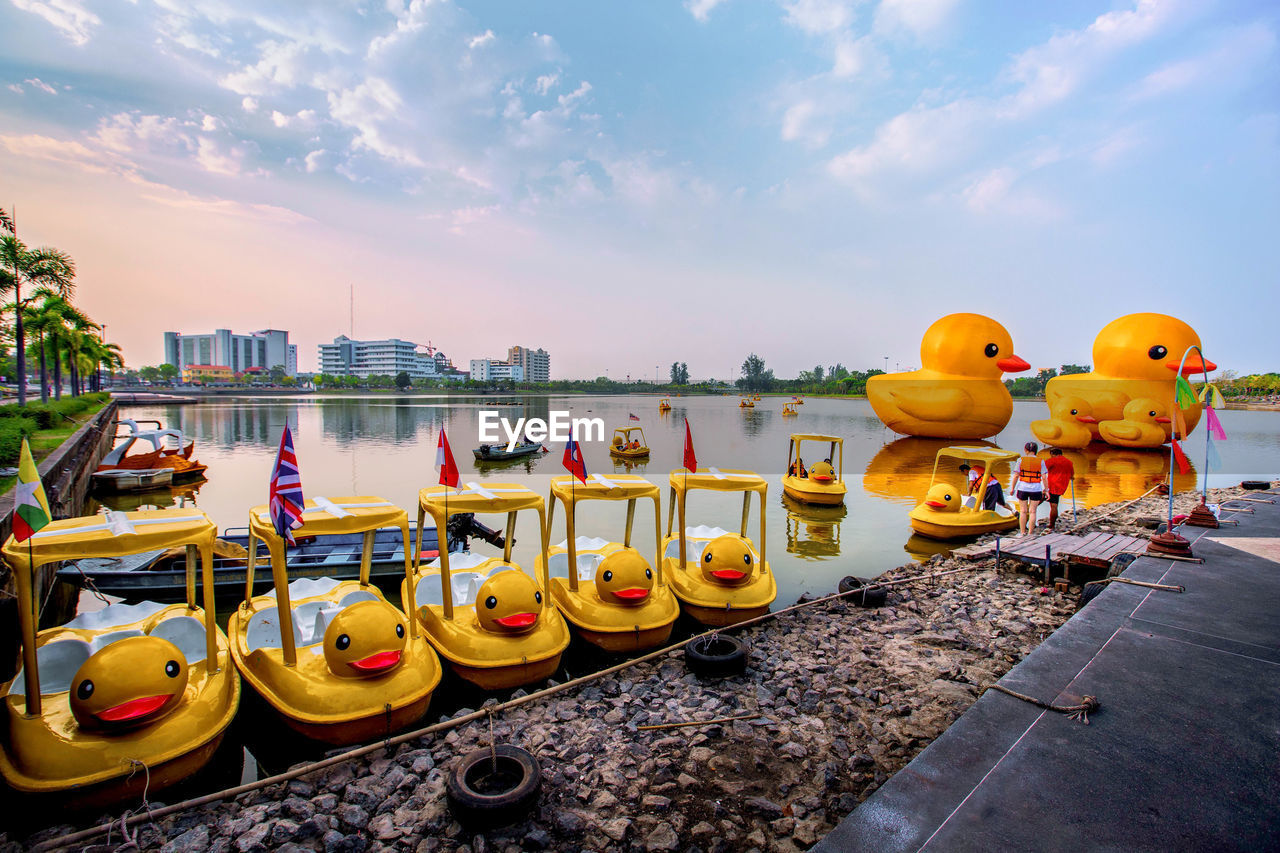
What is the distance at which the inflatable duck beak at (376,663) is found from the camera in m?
5.17

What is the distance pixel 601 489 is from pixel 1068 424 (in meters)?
29.0

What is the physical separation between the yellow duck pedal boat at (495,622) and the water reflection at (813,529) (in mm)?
7875

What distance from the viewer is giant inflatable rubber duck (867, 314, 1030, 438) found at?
87.8ft

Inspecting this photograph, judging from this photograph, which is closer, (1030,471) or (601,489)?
(601,489)

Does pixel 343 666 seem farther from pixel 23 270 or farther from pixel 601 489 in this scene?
pixel 23 270

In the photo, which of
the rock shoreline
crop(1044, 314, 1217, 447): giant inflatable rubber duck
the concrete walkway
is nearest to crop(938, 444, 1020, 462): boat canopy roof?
the rock shoreline

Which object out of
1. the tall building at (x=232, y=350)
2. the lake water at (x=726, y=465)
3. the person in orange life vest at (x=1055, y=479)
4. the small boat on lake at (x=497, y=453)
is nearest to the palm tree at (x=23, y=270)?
the lake water at (x=726, y=465)

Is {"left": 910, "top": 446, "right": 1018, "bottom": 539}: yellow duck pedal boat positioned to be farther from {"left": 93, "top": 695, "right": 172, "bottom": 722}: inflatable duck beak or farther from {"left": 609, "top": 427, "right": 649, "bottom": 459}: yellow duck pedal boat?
{"left": 609, "top": 427, "right": 649, "bottom": 459}: yellow duck pedal boat

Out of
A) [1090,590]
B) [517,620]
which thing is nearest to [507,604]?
[517,620]

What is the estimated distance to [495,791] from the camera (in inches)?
170

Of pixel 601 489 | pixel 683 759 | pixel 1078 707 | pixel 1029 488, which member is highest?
Result: pixel 601 489

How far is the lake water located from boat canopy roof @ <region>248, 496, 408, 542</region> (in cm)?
510

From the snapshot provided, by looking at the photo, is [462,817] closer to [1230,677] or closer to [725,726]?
[725,726]

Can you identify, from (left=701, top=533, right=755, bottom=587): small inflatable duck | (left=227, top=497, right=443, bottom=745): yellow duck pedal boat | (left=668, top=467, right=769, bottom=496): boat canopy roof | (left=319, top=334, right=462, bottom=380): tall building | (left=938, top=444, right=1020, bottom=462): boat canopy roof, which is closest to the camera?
(left=227, top=497, right=443, bottom=745): yellow duck pedal boat
